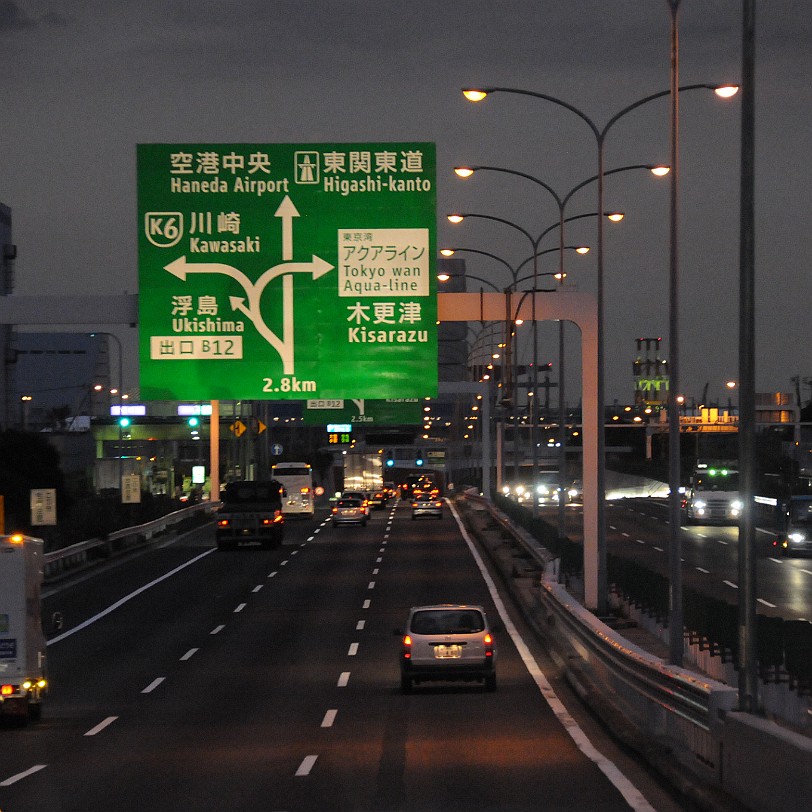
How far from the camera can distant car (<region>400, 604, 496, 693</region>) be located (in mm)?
28172

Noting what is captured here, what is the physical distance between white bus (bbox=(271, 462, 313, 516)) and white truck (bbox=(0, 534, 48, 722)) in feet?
223

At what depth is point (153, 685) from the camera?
3012 cm

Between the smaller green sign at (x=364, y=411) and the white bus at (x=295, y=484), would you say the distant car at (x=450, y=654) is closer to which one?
the smaller green sign at (x=364, y=411)

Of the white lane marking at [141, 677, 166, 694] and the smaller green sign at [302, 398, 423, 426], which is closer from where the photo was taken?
the white lane marking at [141, 677, 166, 694]

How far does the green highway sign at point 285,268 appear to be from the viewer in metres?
31.7

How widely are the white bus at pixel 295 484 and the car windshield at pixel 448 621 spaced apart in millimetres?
63867

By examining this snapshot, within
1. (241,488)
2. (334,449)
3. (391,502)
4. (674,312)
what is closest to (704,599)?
(674,312)

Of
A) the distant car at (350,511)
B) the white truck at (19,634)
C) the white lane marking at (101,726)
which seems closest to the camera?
the white lane marking at (101,726)

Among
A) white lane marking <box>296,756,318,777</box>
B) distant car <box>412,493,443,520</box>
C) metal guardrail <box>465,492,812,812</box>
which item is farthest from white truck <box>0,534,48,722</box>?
distant car <box>412,493,443,520</box>

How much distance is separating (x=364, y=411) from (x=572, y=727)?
211 ft

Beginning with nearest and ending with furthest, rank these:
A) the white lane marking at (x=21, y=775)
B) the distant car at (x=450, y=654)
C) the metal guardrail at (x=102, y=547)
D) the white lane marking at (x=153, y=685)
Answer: the white lane marking at (x=21, y=775)
the distant car at (x=450, y=654)
the white lane marking at (x=153, y=685)
the metal guardrail at (x=102, y=547)

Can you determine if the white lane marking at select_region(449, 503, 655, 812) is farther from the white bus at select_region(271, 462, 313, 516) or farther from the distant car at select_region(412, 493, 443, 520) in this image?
the white bus at select_region(271, 462, 313, 516)

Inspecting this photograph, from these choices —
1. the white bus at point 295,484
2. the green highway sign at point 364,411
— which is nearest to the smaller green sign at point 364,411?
the green highway sign at point 364,411

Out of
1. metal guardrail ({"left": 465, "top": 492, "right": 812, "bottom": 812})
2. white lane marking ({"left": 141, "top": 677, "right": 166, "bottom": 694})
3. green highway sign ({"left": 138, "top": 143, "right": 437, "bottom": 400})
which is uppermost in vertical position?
green highway sign ({"left": 138, "top": 143, "right": 437, "bottom": 400})
